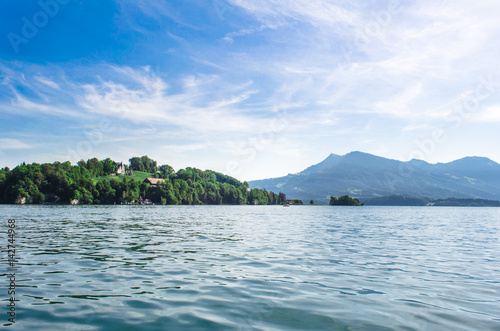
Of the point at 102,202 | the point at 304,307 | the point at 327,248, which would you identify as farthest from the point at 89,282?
the point at 102,202

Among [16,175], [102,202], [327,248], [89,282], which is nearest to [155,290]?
[89,282]

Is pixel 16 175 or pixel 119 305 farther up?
pixel 16 175

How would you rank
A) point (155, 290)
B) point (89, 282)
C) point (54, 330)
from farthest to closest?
point (89, 282)
point (155, 290)
point (54, 330)

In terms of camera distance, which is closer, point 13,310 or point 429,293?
point 13,310

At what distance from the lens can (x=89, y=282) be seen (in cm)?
1314

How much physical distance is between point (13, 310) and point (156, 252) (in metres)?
11.7

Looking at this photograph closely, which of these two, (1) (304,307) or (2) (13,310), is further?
(1) (304,307)

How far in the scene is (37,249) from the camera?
21.1 m

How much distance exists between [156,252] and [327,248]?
1259 centimetres

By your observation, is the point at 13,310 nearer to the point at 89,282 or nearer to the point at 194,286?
the point at 89,282

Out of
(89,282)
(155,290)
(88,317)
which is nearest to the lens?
(88,317)

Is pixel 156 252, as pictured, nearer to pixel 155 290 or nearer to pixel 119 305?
pixel 155 290

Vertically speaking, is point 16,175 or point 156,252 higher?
point 16,175

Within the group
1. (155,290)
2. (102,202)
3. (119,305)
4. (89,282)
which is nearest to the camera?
(119,305)
